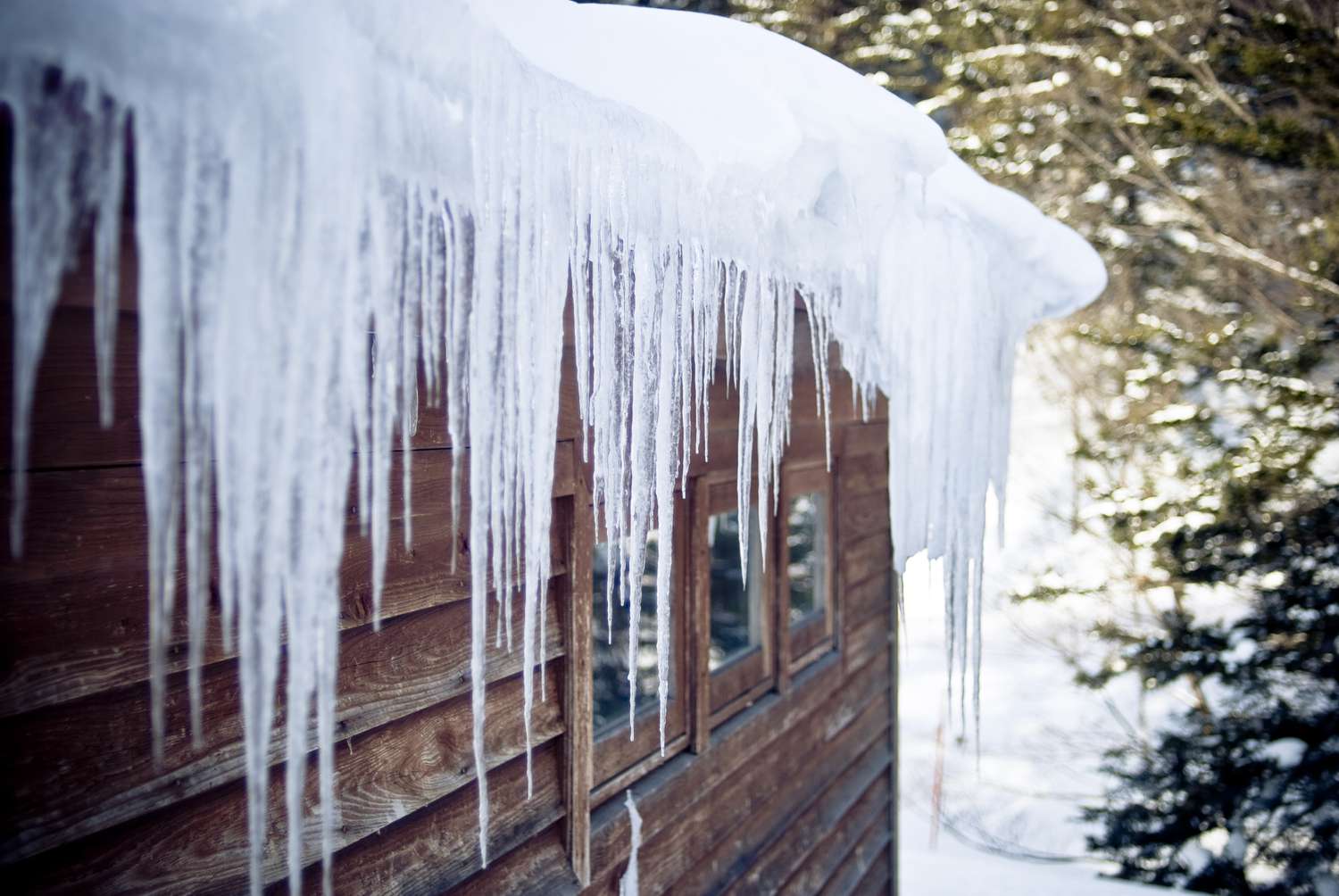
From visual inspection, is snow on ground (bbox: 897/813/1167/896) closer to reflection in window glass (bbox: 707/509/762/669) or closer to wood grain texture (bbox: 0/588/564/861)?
reflection in window glass (bbox: 707/509/762/669)

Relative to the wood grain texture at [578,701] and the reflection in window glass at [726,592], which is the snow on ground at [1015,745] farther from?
the wood grain texture at [578,701]

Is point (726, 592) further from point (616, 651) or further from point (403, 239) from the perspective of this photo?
point (403, 239)

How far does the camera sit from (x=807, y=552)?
503cm

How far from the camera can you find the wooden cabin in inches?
37.3

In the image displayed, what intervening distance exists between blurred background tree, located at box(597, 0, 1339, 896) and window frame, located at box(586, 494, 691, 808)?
387cm

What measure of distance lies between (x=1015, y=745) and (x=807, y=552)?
25.3 feet

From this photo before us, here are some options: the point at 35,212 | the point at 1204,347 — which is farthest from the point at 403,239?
the point at 1204,347

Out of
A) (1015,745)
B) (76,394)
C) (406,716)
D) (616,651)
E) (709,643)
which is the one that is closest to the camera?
(76,394)

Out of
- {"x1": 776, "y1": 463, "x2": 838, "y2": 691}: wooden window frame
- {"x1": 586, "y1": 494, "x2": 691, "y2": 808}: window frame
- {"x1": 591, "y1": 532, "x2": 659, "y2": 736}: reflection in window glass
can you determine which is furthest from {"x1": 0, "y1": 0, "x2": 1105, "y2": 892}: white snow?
{"x1": 591, "y1": 532, "x2": 659, "y2": 736}: reflection in window glass

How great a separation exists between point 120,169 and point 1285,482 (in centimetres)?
630

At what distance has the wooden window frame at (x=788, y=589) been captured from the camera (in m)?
2.84

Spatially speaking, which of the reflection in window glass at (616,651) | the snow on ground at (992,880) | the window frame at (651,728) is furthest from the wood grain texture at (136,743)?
the snow on ground at (992,880)

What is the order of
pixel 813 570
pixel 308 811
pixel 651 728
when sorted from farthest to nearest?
pixel 813 570, pixel 651 728, pixel 308 811

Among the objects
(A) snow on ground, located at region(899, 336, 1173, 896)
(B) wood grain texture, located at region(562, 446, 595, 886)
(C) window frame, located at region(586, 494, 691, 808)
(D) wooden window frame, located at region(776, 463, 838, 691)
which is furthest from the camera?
(A) snow on ground, located at region(899, 336, 1173, 896)
